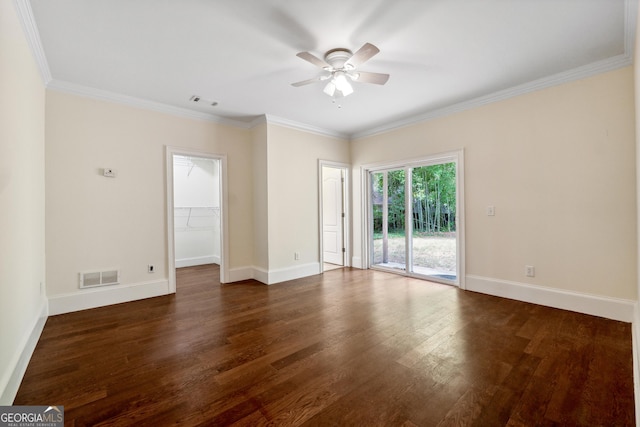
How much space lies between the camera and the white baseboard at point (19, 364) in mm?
1689

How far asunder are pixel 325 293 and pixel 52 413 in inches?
113

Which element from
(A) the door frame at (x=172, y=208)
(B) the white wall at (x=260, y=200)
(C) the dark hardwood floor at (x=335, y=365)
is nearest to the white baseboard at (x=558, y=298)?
(C) the dark hardwood floor at (x=335, y=365)

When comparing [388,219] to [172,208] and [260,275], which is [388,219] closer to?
[260,275]

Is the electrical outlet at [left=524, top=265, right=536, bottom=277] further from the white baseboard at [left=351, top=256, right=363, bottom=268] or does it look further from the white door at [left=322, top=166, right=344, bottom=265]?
the white door at [left=322, top=166, right=344, bottom=265]

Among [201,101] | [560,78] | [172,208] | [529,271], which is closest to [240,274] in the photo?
[172,208]

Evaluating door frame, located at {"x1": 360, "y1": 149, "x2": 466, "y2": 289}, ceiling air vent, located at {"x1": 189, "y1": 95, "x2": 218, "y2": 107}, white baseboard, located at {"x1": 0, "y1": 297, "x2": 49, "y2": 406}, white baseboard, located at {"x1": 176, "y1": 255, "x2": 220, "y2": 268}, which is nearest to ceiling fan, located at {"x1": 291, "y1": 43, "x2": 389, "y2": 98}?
ceiling air vent, located at {"x1": 189, "y1": 95, "x2": 218, "y2": 107}

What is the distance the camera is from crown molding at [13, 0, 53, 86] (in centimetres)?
202

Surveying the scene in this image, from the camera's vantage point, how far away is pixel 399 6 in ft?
6.91

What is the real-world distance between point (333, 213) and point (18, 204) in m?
4.58

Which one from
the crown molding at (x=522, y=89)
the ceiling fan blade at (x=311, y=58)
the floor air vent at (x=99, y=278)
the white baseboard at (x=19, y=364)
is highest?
the crown molding at (x=522, y=89)

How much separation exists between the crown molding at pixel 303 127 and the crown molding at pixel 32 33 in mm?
2514

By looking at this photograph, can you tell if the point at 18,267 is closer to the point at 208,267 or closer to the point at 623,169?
the point at 208,267

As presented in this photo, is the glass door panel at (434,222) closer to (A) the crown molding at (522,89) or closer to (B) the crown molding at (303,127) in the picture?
(A) the crown molding at (522,89)

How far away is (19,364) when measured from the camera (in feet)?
6.59
